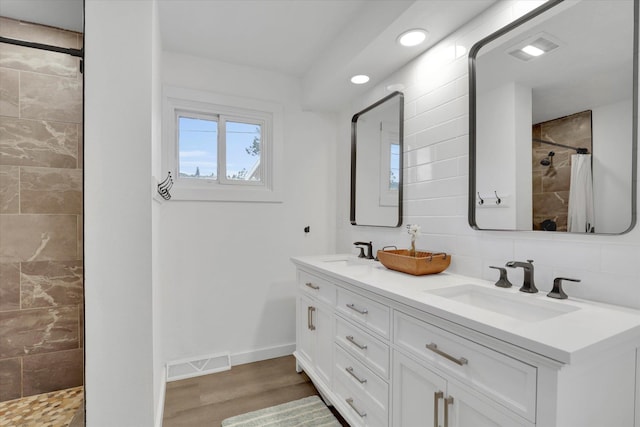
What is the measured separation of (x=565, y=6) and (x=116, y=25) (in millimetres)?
1929

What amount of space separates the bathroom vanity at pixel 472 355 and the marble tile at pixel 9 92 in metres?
2.31

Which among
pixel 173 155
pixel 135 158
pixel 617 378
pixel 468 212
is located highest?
pixel 173 155

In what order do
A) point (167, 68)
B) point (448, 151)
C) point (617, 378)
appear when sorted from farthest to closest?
point (167, 68), point (448, 151), point (617, 378)

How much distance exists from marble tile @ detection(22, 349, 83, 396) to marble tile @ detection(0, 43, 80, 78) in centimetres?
191

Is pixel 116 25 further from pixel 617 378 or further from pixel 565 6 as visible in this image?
pixel 617 378

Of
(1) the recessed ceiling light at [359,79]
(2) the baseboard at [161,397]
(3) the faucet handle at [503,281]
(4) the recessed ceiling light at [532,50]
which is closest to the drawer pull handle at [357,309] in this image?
(3) the faucet handle at [503,281]

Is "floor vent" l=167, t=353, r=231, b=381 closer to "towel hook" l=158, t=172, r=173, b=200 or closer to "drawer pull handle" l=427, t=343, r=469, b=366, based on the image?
"towel hook" l=158, t=172, r=173, b=200

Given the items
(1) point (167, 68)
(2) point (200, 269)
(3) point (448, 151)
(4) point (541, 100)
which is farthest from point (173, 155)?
(4) point (541, 100)

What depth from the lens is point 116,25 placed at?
1.45 meters

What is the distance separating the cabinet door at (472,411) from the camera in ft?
3.03

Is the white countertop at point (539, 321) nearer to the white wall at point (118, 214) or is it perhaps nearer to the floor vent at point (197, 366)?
the white wall at point (118, 214)

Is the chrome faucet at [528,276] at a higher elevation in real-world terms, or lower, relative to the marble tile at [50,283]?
higher

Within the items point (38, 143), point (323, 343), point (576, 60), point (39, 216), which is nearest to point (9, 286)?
point (39, 216)

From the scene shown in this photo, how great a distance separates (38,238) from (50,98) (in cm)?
95
